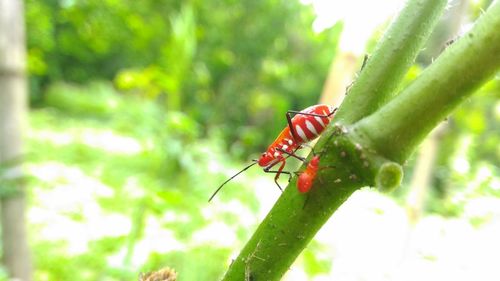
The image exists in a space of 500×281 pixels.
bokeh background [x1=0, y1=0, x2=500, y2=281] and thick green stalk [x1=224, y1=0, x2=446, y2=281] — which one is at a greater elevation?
bokeh background [x1=0, y1=0, x2=500, y2=281]

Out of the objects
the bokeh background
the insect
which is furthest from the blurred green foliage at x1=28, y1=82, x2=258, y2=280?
the insect

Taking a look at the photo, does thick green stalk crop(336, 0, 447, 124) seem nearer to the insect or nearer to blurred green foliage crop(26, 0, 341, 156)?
the insect

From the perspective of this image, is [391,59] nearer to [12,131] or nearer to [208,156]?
[12,131]

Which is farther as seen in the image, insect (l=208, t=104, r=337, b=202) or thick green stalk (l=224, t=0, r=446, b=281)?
insect (l=208, t=104, r=337, b=202)

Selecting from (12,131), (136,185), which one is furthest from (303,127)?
(136,185)

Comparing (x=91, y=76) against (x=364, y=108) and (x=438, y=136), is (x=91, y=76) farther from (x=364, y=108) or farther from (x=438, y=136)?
(x=364, y=108)

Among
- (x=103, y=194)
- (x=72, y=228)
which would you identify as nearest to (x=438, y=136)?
(x=72, y=228)

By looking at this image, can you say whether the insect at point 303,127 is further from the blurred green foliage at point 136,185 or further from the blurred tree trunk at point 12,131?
the blurred tree trunk at point 12,131
